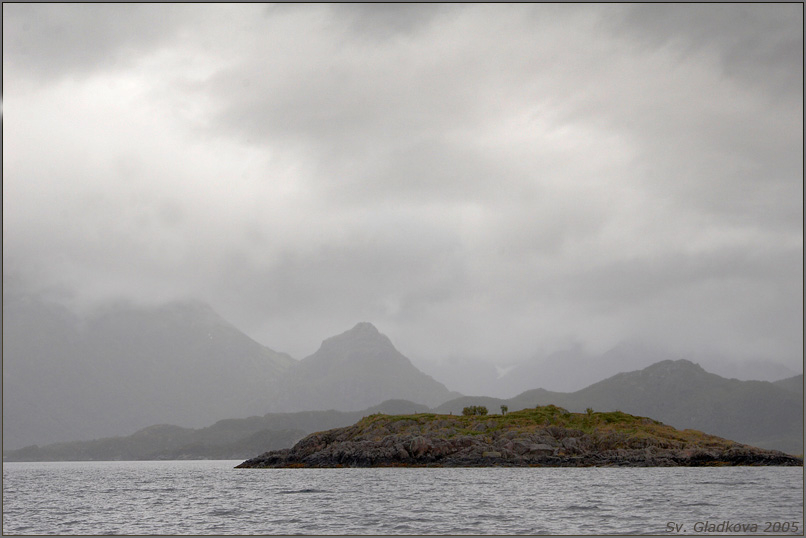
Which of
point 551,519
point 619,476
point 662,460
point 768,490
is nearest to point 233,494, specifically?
point 551,519

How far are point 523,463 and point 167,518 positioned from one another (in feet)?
421

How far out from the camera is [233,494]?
12100 cm

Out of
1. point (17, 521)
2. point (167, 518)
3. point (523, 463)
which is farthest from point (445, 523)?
point (523, 463)

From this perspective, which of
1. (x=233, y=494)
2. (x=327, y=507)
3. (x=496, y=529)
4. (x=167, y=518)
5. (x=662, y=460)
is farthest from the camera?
(x=662, y=460)

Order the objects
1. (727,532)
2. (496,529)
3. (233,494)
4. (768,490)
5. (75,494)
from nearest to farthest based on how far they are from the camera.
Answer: (727,532) < (496,529) < (768,490) < (233,494) < (75,494)

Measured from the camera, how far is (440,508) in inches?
3460

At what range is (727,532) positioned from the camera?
6450 cm

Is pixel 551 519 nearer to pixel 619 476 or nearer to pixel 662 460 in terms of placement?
pixel 619 476

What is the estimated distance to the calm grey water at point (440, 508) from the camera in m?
72.0

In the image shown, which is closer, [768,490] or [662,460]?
[768,490]

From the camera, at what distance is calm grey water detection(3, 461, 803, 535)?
236 ft

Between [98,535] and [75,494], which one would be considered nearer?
[98,535]

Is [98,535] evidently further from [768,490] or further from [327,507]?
[768,490]

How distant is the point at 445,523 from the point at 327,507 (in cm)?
2398
